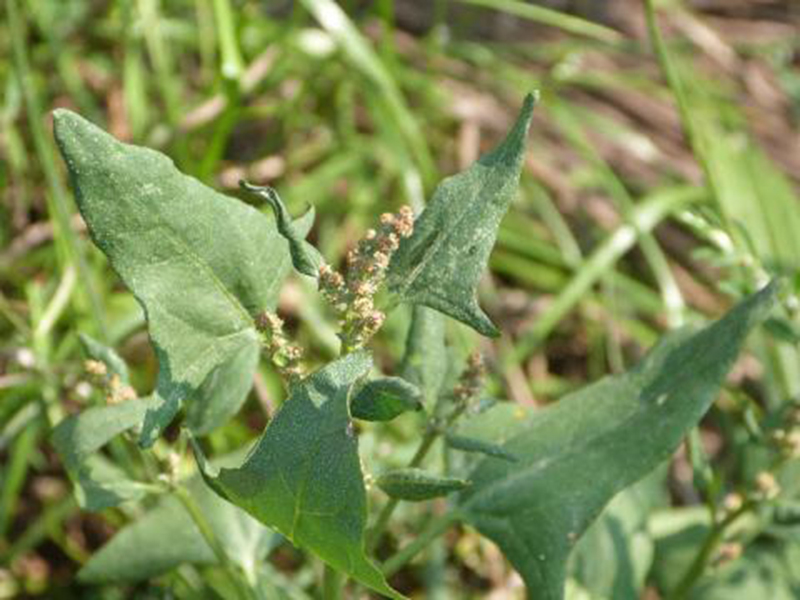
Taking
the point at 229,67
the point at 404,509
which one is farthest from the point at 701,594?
the point at 229,67

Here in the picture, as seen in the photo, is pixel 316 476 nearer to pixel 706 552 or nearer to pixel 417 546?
pixel 417 546

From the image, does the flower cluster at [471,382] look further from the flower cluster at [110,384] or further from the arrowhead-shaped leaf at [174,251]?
the flower cluster at [110,384]

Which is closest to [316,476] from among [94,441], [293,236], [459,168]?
[293,236]

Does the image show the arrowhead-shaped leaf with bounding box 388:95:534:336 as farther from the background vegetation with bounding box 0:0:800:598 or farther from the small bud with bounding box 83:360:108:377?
the background vegetation with bounding box 0:0:800:598

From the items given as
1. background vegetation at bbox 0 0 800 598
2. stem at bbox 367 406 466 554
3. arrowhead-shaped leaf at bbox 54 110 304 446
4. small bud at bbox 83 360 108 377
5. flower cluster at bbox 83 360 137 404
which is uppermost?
arrowhead-shaped leaf at bbox 54 110 304 446

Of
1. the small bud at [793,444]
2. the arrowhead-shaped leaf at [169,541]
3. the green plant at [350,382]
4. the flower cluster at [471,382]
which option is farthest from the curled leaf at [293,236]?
the small bud at [793,444]

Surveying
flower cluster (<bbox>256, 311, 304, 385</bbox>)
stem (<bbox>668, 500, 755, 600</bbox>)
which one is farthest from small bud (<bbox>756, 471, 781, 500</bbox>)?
flower cluster (<bbox>256, 311, 304, 385</bbox>)

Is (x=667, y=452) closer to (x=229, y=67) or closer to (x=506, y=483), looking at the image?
(x=506, y=483)
